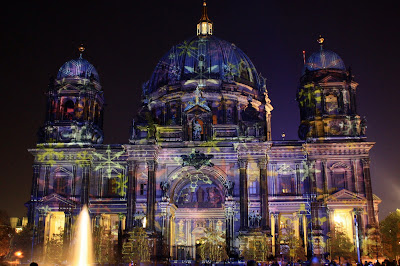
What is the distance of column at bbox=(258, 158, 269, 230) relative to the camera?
50781 millimetres

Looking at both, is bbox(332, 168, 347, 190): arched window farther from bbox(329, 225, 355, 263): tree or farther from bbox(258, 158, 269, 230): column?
bbox(258, 158, 269, 230): column

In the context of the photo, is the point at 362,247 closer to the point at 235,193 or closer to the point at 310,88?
the point at 235,193

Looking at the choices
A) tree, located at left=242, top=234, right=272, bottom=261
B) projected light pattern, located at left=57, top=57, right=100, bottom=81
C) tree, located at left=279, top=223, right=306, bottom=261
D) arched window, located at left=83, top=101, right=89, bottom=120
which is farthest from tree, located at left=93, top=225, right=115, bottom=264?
projected light pattern, located at left=57, top=57, right=100, bottom=81

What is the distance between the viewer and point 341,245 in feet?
162

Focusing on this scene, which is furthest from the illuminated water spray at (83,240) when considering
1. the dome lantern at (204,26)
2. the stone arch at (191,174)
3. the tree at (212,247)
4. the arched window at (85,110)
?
the dome lantern at (204,26)

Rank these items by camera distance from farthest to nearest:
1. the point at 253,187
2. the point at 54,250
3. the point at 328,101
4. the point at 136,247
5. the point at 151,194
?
1. the point at 328,101
2. the point at 253,187
3. the point at 151,194
4. the point at 54,250
5. the point at 136,247

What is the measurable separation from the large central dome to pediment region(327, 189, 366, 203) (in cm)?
2204

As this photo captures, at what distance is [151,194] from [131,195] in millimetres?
2225

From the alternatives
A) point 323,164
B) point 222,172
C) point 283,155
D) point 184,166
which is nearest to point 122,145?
point 184,166

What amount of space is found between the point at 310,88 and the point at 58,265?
109 ft

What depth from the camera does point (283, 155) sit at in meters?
54.7

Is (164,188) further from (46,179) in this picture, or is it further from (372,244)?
(372,244)

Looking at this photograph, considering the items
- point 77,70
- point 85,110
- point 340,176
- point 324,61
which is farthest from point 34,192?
point 324,61

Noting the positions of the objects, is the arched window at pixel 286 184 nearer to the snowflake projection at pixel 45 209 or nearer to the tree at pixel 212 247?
the tree at pixel 212 247
